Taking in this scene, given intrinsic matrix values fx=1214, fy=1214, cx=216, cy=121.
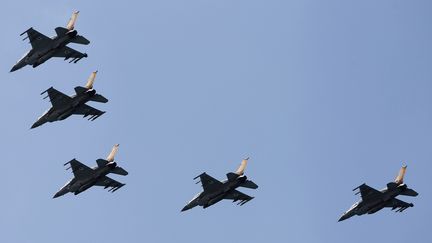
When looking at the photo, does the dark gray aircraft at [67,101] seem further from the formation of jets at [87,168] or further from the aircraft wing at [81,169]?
the aircraft wing at [81,169]

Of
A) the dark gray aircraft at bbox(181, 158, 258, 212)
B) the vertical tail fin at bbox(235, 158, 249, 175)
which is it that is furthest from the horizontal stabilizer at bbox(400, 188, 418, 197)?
the vertical tail fin at bbox(235, 158, 249, 175)

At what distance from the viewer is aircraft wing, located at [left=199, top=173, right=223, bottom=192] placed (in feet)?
432

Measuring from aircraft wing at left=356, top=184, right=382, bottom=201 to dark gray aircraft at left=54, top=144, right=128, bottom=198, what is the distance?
86.1ft

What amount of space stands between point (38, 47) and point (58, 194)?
16329 millimetres

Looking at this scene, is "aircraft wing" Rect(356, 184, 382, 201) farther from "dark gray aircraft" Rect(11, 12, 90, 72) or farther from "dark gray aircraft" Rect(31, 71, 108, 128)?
"dark gray aircraft" Rect(11, 12, 90, 72)

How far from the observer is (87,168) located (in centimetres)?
13100

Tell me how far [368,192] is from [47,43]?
38862 millimetres

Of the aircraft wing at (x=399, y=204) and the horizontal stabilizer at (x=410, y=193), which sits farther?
the aircraft wing at (x=399, y=204)

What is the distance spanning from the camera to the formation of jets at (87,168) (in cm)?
13000

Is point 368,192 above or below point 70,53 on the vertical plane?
below

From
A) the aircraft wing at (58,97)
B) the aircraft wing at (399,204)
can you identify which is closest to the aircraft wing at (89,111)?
the aircraft wing at (58,97)

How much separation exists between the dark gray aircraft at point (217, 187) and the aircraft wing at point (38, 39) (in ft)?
71.5

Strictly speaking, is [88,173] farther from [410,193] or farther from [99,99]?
[410,193]

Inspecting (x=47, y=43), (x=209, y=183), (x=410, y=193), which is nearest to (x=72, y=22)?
(x=47, y=43)
